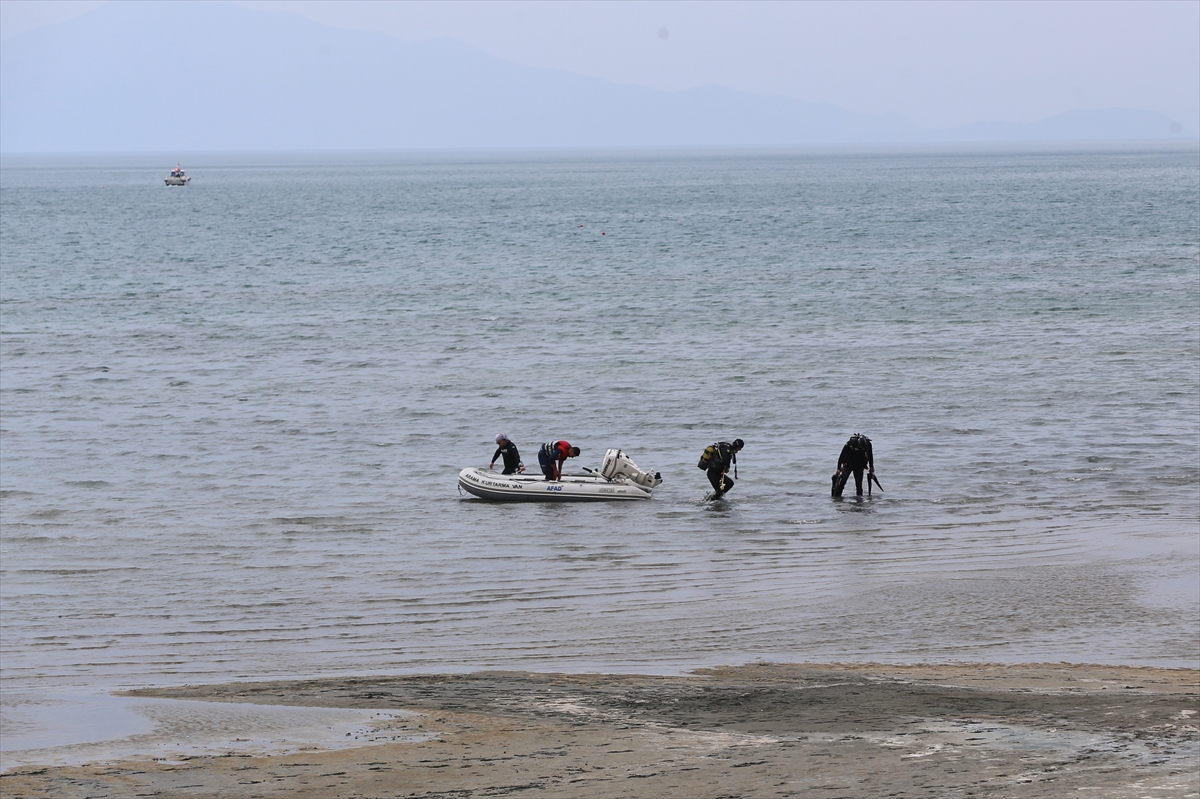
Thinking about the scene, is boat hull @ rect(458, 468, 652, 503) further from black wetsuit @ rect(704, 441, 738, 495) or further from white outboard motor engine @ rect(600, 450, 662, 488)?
black wetsuit @ rect(704, 441, 738, 495)

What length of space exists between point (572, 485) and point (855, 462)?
16.3ft

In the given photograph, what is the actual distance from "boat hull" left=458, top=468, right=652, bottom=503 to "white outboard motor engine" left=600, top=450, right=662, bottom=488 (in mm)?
91

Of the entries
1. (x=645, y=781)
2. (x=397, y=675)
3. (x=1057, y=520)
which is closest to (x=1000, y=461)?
(x=1057, y=520)

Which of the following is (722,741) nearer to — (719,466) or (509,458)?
(719,466)

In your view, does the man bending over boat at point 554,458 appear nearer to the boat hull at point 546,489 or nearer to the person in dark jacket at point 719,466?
the boat hull at point 546,489

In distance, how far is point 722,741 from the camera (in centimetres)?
1116

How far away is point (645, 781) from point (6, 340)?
129 feet

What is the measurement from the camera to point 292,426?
3039 centimetres

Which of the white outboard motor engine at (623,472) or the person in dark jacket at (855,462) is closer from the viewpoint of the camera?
the person in dark jacket at (855,462)

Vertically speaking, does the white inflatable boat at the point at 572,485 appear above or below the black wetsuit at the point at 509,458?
below

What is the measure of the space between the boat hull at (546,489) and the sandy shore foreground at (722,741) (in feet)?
31.7

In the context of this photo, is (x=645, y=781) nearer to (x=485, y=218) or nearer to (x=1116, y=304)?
(x=1116, y=304)

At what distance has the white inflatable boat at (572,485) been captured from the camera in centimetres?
2352

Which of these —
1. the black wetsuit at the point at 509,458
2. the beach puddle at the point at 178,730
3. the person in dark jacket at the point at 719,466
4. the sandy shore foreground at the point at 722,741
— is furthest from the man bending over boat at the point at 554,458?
the beach puddle at the point at 178,730
